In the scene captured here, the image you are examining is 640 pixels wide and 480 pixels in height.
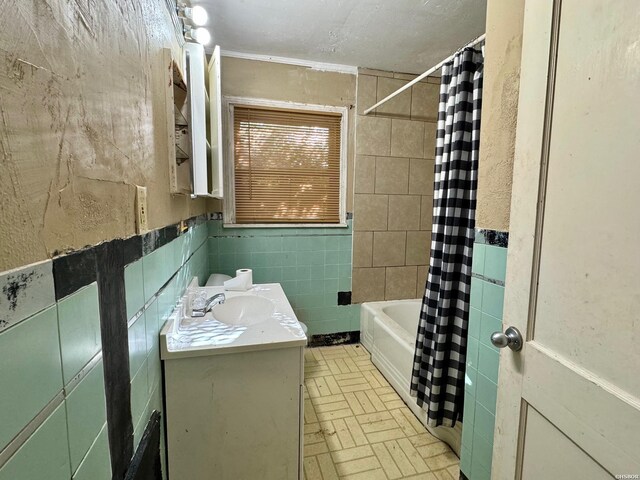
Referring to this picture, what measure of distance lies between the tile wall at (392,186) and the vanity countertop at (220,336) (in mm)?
1429

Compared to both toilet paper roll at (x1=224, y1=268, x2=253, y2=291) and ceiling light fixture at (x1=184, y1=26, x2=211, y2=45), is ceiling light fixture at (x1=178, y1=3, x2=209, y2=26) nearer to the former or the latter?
ceiling light fixture at (x1=184, y1=26, x2=211, y2=45)

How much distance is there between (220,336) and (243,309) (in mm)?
458

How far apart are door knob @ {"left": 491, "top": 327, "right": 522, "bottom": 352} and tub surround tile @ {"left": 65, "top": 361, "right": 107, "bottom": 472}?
3.10 ft

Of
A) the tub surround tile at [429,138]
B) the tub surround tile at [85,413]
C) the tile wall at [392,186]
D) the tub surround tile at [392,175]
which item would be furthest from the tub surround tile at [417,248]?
the tub surround tile at [85,413]

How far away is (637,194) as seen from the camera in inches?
21.4

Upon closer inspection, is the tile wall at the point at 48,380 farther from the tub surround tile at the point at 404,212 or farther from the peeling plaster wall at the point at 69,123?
the tub surround tile at the point at 404,212

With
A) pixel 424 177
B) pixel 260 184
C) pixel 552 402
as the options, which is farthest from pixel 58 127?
pixel 424 177

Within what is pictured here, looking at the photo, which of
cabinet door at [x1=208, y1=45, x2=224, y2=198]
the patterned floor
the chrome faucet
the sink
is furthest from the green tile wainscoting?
the patterned floor

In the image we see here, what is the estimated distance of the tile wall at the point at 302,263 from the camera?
2.38 m

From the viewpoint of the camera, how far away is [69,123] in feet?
1.57

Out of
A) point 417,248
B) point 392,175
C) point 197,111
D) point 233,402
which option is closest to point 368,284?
point 417,248

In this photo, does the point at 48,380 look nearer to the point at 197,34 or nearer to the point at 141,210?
the point at 141,210

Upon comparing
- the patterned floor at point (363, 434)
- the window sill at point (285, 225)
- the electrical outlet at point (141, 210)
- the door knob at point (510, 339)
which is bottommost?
the patterned floor at point (363, 434)

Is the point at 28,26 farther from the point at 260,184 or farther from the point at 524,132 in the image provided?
the point at 260,184
